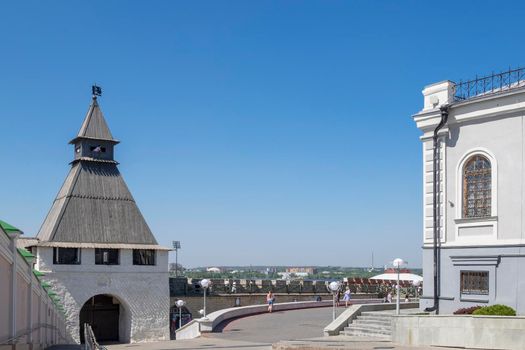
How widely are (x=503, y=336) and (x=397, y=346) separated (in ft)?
9.35

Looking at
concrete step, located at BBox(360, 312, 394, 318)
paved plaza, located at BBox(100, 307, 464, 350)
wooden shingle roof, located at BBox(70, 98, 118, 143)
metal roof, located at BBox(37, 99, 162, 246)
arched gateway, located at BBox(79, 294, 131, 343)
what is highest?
wooden shingle roof, located at BBox(70, 98, 118, 143)

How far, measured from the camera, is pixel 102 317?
4131cm

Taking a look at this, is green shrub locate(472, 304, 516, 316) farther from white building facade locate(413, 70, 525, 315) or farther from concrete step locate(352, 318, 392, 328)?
concrete step locate(352, 318, 392, 328)

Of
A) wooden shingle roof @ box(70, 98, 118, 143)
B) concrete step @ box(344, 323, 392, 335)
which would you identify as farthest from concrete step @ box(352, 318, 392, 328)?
wooden shingle roof @ box(70, 98, 118, 143)

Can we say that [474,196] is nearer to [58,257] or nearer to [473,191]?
[473,191]

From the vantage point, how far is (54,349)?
19.6 metres

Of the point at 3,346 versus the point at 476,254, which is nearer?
the point at 3,346

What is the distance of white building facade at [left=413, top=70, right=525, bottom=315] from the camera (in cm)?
1994

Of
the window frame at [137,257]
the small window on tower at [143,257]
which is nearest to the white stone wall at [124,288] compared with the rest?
the window frame at [137,257]

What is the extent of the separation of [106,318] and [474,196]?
27266 millimetres

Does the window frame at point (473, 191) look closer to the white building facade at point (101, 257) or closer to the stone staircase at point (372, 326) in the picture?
the stone staircase at point (372, 326)

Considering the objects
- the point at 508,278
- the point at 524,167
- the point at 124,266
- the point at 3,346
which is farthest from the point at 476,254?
the point at 124,266

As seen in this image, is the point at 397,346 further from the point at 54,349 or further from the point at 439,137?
the point at 54,349

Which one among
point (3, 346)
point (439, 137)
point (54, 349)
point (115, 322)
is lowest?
point (115, 322)
